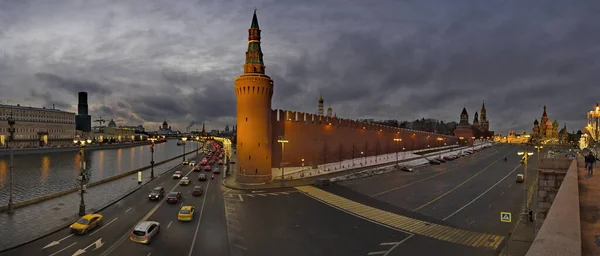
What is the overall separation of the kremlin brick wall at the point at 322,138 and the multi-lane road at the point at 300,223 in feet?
29.3

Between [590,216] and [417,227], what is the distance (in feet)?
36.6

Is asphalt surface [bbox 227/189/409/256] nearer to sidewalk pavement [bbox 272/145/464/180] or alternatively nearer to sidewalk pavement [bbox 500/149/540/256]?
sidewalk pavement [bbox 500/149/540/256]

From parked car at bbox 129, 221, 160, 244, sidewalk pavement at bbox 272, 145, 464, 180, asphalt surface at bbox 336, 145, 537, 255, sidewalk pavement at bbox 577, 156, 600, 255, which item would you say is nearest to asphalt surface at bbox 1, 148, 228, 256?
parked car at bbox 129, 221, 160, 244

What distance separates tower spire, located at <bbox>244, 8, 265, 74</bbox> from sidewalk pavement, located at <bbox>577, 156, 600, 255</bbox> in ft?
89.7

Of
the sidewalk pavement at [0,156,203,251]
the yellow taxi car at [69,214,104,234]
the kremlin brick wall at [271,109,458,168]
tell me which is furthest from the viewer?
the kremlin brick wall at [271,109,458,168]

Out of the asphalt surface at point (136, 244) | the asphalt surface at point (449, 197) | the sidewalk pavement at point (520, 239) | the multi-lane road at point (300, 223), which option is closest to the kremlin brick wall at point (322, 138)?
the asphalt surface at point (449, 197)

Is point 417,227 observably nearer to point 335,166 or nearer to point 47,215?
point 47,215

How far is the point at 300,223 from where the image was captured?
1903 centimetres

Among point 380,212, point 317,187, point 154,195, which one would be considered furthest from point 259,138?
point 380,212

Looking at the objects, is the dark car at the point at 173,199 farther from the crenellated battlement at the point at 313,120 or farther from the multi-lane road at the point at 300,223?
the crenellated battlement at the point at 313,120

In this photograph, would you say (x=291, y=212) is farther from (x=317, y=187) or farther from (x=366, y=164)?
(x=366, y=164)

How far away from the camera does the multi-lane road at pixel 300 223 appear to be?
49.3 feet

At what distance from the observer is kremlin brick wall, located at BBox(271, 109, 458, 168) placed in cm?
3778

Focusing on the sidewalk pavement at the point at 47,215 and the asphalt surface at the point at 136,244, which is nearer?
the asphalt surface at the point at 136,244
